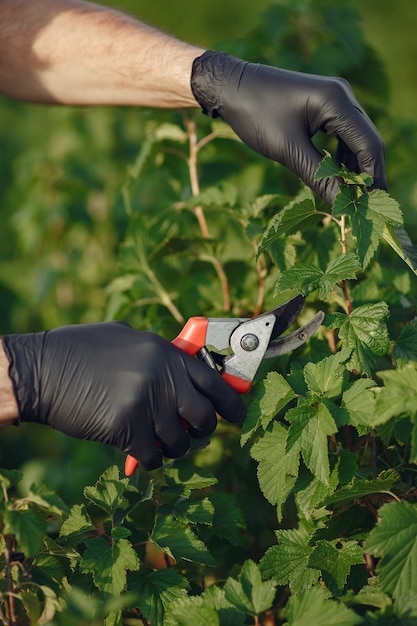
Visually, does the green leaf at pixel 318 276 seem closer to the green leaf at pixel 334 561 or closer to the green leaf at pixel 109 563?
the green leaf at pixel 334 561

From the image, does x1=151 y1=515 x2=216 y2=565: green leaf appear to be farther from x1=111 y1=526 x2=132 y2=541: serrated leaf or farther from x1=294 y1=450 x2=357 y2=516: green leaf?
x1=294 y1=450 x2=357 y2=516: green leaf

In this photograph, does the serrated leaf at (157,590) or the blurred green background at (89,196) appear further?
the blurred green background at (89,196)

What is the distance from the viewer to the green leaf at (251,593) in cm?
159

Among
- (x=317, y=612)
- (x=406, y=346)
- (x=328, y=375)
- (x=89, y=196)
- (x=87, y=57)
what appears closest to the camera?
(x=317, y=612)

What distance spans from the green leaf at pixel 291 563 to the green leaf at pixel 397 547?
218 mm

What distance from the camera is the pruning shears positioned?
191 centimetres

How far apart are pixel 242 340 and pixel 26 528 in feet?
2.20

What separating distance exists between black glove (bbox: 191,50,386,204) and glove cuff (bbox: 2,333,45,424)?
2.63ft

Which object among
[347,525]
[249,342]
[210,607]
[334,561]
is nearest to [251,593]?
[210,607]

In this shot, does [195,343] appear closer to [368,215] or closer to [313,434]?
[313,434]

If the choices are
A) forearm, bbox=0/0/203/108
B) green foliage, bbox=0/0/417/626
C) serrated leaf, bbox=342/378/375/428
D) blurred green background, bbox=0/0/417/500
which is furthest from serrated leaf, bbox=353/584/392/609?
forearm, bbox=0/0/203/108

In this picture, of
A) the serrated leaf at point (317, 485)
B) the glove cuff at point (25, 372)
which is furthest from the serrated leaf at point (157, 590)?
the glove cuff at point (25, 372)

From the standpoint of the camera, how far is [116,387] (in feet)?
6.04

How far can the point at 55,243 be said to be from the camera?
4965 millimetres
